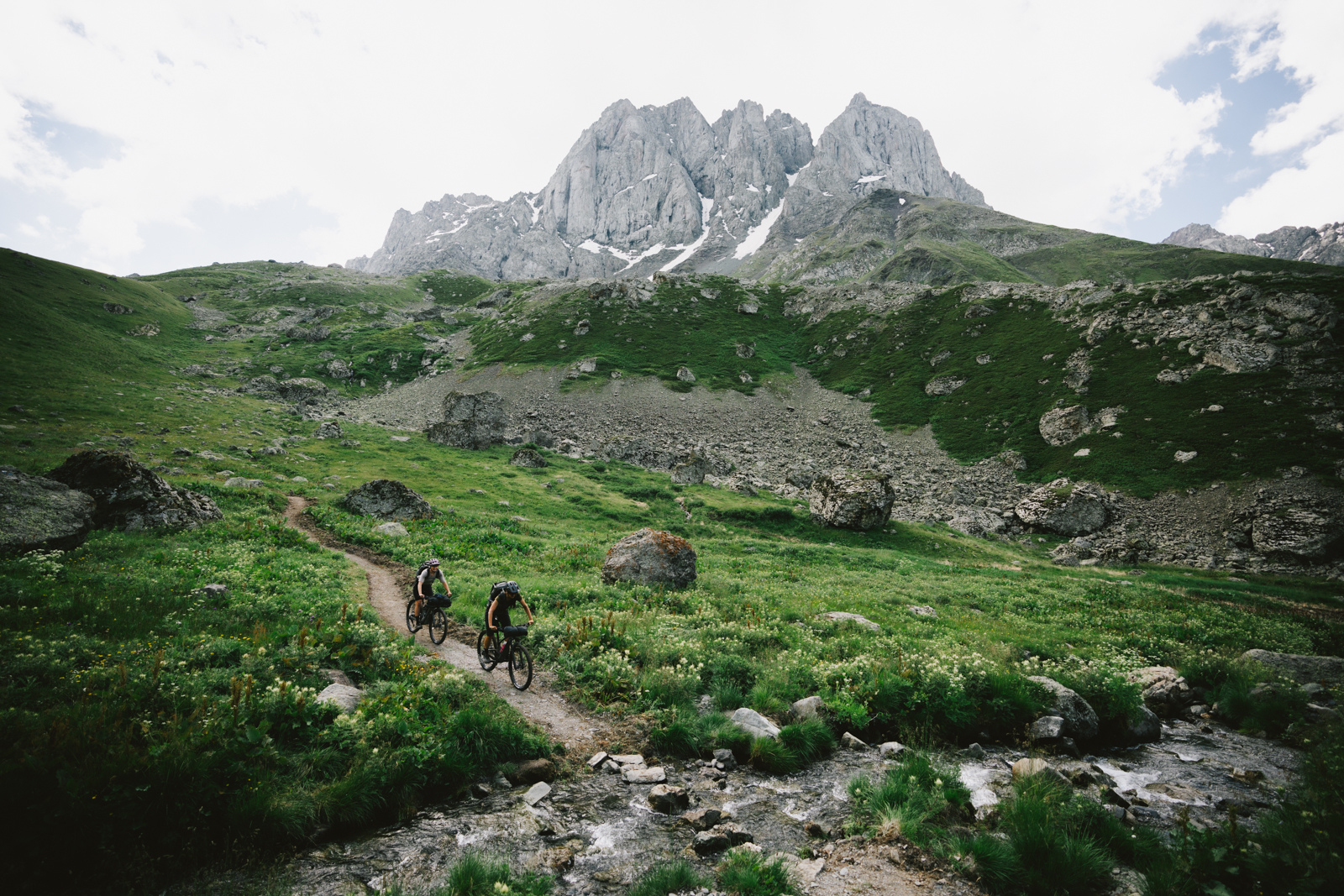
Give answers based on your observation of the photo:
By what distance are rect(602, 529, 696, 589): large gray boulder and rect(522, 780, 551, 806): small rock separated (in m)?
11.7

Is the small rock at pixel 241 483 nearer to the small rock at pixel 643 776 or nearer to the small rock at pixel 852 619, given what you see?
the small rock at pixel 643 776

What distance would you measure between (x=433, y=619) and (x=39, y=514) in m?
12.3

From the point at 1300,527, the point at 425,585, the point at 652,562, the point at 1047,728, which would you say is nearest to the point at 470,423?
the point at 652,562

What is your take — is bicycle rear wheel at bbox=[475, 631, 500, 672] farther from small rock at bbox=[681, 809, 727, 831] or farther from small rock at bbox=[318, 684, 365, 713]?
small rock at bbox=[681, 809, 727, 831]

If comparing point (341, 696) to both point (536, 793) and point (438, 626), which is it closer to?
point (536, 793)

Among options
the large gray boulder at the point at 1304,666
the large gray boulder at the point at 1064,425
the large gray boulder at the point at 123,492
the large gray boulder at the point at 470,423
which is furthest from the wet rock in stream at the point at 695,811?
the large gray boulder at the point at 1064,425

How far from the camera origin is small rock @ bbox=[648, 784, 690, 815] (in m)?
8.33

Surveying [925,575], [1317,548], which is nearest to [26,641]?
[925,575]

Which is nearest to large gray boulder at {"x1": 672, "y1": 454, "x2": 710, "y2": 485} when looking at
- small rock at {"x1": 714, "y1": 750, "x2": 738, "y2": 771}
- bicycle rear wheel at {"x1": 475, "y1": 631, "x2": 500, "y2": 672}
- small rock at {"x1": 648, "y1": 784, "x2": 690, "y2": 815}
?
bicycle rear wheel at {"x1": 475, "y1": 631, "x2": 500, "y2": 672}

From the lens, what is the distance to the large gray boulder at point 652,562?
20625 mm

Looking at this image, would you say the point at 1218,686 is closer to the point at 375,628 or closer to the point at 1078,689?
the point at 1078,689

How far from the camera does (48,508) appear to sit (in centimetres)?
1526

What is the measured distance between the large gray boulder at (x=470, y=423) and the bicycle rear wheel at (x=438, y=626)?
147 feet

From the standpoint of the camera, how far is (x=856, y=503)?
129 ft
